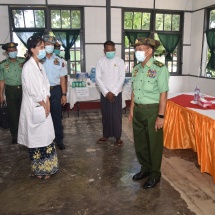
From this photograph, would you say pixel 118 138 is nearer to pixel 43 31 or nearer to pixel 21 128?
pixel 21 128

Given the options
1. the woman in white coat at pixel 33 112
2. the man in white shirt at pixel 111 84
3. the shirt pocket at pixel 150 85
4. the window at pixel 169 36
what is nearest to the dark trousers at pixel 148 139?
the shirt pocket at pixel 150 85

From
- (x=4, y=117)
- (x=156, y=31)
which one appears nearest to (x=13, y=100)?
(x=4, y=117)

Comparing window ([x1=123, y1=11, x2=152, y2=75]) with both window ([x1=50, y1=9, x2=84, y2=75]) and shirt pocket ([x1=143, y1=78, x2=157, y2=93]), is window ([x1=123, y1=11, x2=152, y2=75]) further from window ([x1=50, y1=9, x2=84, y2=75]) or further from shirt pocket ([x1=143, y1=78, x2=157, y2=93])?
shirt pocket ([x1=143, y1=78, x2=157, y2=93])

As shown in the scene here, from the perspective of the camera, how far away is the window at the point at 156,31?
6477 mm

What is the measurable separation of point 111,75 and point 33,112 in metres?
1.55

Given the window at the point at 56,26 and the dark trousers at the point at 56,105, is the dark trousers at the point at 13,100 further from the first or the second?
the window at the point at 56,26

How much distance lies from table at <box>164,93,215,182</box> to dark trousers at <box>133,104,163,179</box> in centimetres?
58

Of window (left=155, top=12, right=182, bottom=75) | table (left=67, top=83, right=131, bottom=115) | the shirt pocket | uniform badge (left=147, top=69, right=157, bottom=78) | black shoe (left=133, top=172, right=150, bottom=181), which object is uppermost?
window (left=155, top=12, right=182, bottom=75)

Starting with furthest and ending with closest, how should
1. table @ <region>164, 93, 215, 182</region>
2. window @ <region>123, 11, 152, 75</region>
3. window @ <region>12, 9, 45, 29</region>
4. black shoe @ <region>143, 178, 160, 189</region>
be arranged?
window @ <region>123, 11, 152, 75</region>
window @ <region>12, 9, 45, 29</region>
table @ <region>164, 93, 215, 182</region>
black shoe @ <region>143, 178, 160, 189</region>

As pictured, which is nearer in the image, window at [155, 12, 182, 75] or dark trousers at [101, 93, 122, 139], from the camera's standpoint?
dark trousers at [101, 93, 122, 139]

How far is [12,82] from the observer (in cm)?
357

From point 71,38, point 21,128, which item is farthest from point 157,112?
point 71,38

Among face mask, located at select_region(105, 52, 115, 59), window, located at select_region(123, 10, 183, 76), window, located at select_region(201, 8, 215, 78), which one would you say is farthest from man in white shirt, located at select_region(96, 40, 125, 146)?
window, located at select_region(201, 8, 215, 78)

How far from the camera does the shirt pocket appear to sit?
2209 mm
